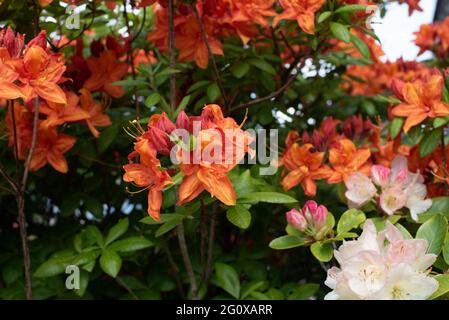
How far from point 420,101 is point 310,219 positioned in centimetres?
48

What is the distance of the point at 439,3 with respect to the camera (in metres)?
3.42

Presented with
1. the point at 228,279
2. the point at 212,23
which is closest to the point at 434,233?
the point at 228,279

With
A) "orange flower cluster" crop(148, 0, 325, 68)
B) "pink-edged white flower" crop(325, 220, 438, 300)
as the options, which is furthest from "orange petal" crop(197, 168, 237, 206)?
"orange flower cluster" crop(148, 0, 325, 68)

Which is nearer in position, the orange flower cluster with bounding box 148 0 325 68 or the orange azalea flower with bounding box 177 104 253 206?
the orange azalea flower with bounding box 177 104 253 206

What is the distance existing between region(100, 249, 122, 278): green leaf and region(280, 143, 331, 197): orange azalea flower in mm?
452

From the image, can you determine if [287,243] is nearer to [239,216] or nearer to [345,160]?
[239,216]

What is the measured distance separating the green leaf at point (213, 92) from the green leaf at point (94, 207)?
1.46 feet

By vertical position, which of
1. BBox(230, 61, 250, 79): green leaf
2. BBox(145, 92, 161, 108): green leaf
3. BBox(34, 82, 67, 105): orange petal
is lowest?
BBox(34, 82, 67, 105): orange petal

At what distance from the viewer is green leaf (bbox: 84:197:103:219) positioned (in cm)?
184

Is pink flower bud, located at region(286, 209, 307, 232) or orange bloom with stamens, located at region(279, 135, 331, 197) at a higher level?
orange bloom with stamens, located at region(279, 135, 331, 197)

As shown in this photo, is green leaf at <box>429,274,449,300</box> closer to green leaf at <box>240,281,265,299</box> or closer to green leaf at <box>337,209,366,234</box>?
green leaf at <box>337,209,366,234</box>

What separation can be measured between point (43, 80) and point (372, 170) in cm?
76

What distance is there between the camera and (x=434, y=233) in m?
1.28
